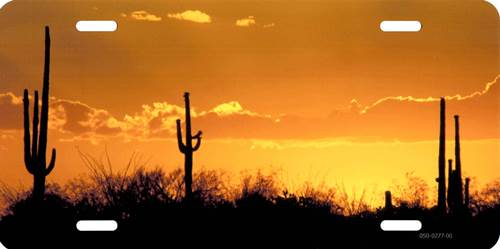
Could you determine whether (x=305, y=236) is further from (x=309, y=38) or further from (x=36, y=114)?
(x=36, y=114)

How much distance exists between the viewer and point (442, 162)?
11656mm

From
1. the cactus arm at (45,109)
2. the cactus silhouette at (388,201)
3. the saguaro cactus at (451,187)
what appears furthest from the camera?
the saguaro cactus at (451,187)

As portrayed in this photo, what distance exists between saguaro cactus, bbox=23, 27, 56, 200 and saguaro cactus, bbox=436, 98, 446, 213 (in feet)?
10.3

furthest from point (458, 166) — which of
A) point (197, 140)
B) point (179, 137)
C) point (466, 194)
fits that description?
point (179, 137)

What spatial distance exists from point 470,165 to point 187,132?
92.3 inches

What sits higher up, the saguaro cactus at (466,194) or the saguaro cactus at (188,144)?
the saguaro cactus at (188,144)

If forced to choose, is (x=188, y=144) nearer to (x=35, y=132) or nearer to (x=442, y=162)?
(x=35, y=132)

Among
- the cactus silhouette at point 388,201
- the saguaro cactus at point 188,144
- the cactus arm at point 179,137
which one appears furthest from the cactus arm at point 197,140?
the cactus silhouette at point 388,201

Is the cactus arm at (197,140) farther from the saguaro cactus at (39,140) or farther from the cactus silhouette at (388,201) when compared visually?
the cactus silhouette at (388,201)

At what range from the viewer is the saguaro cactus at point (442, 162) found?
37.1 feet

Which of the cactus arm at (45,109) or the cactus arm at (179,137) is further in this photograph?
the cactus arm at (179,137)

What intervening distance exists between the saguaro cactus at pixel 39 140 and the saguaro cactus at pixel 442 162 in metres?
3.13

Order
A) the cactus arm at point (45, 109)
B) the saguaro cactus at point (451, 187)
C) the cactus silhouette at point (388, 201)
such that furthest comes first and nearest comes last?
the saguaro cactus at point (451, 187) → the cactus silhouette at point (388, 201) → the cactus arm at point (45, 109)

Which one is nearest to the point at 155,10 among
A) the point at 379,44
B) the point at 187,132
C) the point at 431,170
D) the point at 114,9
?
the point at 114,9
